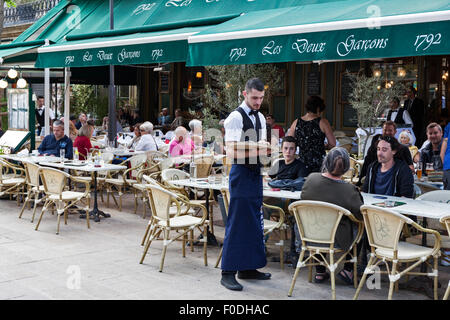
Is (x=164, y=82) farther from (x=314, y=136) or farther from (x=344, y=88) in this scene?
(x=314, y=136)

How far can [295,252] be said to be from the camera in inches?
252

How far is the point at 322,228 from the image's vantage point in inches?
210

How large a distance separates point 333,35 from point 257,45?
1.06 meters

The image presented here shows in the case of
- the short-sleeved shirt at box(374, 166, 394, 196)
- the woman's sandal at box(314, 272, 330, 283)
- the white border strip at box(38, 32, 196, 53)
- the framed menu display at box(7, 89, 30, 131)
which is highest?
the white border strip at box(38, 32, 196, 53)

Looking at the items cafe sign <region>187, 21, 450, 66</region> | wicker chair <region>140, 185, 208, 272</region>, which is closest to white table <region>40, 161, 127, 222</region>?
cafe sign <region>187, 21, 450, 66</region>

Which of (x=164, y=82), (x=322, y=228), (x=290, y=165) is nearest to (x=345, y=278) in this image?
(x=322, y=228)

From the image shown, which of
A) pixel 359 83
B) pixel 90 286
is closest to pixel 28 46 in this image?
pixel 359 83

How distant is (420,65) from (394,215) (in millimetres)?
10456

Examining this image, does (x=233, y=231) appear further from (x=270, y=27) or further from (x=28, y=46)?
(x=28, y=46)

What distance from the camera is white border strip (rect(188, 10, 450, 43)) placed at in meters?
5.61

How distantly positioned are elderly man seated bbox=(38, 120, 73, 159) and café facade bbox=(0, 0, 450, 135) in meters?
1.13

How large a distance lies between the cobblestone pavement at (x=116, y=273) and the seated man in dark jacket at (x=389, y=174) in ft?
3.10

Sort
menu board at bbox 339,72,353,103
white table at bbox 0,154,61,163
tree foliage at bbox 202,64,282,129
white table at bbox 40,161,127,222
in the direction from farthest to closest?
menu board at bbox 339,72,353,103 → tree foliage at bbox 202,64,282,129 → white table at bbox 0,154,61,163 → white table at bbox 40,161,127,222

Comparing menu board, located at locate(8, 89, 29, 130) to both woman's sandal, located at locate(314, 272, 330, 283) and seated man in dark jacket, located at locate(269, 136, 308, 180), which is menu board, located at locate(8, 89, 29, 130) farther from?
woman's sandal, located at locate(314, 272, 330, 283)
